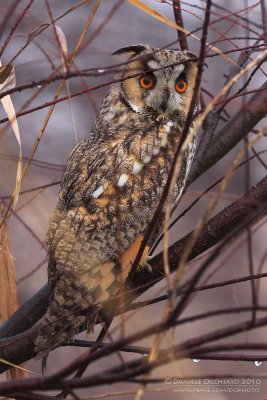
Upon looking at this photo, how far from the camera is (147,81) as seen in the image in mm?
2842

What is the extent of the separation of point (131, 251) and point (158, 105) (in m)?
0.68

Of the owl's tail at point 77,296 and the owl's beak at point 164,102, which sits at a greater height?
the owl's beak at point 164,102

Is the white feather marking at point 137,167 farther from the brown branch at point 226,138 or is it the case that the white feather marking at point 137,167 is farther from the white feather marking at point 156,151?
the brown branch at point 226,138

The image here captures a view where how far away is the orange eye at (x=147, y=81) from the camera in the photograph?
2828mm

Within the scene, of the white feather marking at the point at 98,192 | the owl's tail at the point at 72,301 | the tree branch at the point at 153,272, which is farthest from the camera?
the white feather marking at the point at 98,192

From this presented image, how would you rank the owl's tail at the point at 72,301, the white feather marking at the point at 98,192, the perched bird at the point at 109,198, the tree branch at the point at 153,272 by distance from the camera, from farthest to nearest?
the white feather marking at the point at 98,192, the perched bird at the point at 109,198, the owl's tail at the point at 72,301, the tree branch at the point at 153,272

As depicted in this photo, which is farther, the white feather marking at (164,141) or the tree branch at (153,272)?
the white feather marking at (164,141)

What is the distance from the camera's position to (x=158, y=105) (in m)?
2.83

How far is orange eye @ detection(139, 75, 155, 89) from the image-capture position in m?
2.83

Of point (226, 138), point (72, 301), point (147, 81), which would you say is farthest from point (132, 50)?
point (72, 301)

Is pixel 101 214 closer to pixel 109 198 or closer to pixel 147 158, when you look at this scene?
pixel 109 198

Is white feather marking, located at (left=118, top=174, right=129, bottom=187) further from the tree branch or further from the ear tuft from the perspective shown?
the ear tuft

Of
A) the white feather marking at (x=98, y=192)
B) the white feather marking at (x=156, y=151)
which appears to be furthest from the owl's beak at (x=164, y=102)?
the white feather marking at (x=98, y=192)

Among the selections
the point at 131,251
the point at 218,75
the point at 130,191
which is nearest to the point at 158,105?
the point at 130,191
